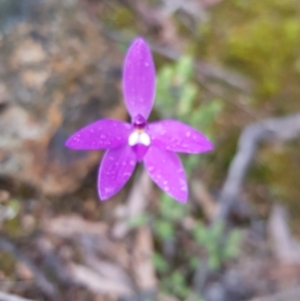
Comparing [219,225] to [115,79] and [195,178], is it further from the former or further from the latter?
[115,79]

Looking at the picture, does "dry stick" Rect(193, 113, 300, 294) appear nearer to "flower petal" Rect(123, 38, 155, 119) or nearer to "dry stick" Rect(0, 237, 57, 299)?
"dry stick" Rect(0, 237, 57, 299)

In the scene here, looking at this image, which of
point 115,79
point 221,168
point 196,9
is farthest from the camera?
point 196,9

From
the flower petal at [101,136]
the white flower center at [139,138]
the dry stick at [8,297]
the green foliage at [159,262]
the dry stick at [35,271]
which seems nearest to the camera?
the flower petal at [101,136]

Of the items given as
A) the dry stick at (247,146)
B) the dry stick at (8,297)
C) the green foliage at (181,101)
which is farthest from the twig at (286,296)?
the dry stick at (8,297)

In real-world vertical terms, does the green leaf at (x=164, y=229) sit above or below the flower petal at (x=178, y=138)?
above

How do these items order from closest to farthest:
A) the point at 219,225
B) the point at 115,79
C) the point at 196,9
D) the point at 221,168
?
the point at 219,225 < the point at 115,79 < the point at 221,168 < the point at 196,9

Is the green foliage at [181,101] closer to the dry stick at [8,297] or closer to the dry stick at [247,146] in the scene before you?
the dry stick at [247,146]

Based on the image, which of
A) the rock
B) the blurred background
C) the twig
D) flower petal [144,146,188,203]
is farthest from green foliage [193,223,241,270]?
flower petal [144,146,188,203]

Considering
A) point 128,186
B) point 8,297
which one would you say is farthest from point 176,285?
point 8,297

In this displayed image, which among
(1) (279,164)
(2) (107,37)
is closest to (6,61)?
(2) (107,37)
